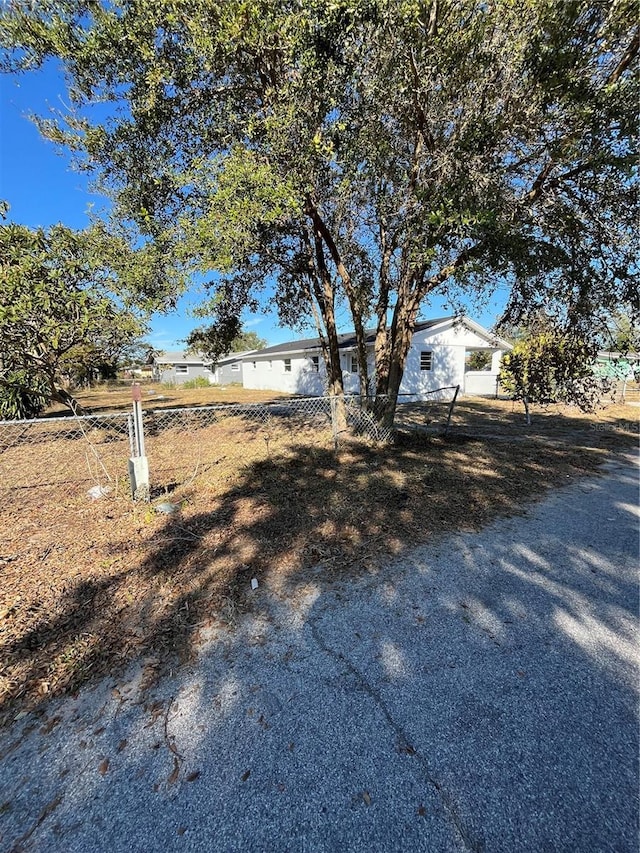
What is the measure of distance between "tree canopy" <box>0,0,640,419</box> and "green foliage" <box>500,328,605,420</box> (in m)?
2.65

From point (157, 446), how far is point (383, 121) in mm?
6928

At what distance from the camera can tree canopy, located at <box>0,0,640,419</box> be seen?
4.15 meters

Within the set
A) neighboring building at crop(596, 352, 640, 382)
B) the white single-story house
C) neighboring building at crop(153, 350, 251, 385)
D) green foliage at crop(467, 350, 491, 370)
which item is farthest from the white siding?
neighboring building at crop(153, 350, 251, 385)

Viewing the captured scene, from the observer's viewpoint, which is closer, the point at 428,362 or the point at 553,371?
the point at 553,371

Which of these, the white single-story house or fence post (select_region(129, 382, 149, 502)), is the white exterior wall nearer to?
the white single-story house

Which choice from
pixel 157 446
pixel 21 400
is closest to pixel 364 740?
pixel 157 446

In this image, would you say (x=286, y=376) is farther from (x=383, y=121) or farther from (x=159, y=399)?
(x=383, y=121)

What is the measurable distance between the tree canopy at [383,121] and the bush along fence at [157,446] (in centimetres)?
262

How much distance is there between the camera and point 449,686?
1.99m

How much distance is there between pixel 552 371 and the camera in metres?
9.20

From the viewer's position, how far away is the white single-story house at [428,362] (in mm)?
17344

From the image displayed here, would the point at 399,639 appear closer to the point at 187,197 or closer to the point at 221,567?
the point at 221,567

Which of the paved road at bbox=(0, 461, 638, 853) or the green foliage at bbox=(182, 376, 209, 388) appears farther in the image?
the green foliage at bbox=(182, 376, 209, 388)

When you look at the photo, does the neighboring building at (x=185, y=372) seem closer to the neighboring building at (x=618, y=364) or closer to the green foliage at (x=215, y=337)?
the green foliage at (x=215, y=337)
